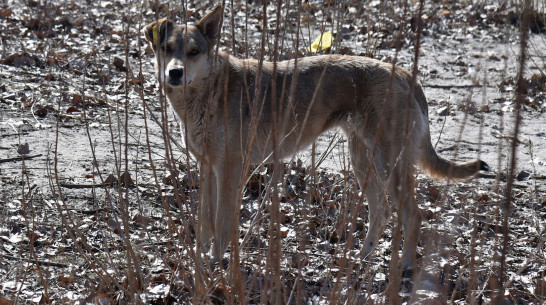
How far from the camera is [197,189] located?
636 cm

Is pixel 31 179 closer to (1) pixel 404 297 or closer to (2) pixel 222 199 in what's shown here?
(2) pixel 222 199

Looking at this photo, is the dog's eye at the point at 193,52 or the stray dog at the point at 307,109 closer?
the stray dog at the point at 307,109

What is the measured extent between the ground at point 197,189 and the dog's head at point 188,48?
0.85ft

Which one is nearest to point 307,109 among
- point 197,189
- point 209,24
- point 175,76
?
point 175,76

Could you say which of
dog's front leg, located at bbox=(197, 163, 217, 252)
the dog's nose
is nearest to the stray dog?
the dog's nose

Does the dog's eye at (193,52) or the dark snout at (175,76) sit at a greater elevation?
the dog's eye at (193,52)

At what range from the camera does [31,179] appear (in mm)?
5594

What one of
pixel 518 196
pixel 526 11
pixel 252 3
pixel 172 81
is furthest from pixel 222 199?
pixel 252 3

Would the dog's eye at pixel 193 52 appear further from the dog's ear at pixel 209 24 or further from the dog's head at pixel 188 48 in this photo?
the dog's ear at pixel 209 24

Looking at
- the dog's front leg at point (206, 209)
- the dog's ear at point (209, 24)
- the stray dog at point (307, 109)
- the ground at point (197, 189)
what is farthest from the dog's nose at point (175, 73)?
the dog's front leg at point (206, 209)

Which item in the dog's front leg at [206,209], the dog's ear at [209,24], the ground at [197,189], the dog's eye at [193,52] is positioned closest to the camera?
the dog's front leg at [206,209]

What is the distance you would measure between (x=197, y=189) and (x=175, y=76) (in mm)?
1762

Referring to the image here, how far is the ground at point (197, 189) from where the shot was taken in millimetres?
3029

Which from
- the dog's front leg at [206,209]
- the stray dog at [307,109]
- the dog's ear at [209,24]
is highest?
the dog's ear at [209,24]
